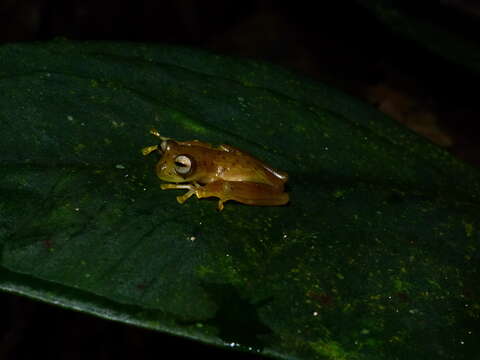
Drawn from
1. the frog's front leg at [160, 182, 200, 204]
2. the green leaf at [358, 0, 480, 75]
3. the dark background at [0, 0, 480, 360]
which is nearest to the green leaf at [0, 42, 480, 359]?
the frog's front leg at [160, 182, 200, 204]

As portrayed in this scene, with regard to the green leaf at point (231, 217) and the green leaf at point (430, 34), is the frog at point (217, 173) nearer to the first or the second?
the green leaf at point (231, 217)

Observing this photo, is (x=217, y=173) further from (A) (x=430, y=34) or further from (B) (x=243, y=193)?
(A) (x=430, y=34)

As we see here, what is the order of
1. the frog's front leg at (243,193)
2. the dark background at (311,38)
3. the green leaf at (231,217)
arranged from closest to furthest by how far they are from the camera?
1. the green leaf at (231,217)
2. the frog's front leg at (243,193)
3. the dark background at (311,38)

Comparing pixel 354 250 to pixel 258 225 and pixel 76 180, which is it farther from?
Answer: pixel 76 180

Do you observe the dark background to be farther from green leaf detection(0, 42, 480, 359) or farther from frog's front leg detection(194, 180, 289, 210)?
frog's front leg detection(194, 180, 289, 210)

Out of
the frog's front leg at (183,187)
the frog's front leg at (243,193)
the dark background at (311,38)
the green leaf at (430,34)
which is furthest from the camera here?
the dark background at (311,38)

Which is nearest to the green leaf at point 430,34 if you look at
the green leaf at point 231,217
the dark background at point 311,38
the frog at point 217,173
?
the green leaf at point 231,217
